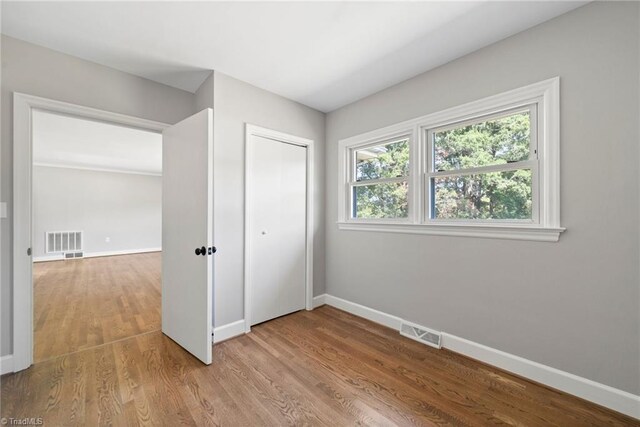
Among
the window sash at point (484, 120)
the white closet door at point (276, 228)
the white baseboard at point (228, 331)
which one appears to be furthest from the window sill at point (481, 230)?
the white baseboard at point (228, 331)

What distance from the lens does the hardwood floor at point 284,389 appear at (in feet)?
4.76

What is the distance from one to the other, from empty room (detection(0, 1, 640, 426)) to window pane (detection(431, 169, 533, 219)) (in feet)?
0.04

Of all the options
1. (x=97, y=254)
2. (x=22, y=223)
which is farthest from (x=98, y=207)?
(x=22, y=223)

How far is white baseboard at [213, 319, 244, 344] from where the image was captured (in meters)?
2.30

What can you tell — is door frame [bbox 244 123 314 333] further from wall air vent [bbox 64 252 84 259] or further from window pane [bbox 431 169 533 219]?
wall air vent [bbox 64 252 84 259]

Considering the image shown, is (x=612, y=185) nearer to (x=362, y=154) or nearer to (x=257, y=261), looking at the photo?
(x=362, y=154)

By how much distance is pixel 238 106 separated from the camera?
248 centimetres

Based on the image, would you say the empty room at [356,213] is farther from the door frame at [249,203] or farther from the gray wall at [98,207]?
the gray wall at [98,207]

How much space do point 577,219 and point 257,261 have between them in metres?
2.58

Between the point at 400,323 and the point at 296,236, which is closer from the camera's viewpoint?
the point at 400,323

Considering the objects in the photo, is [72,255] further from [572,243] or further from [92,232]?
[572,243]

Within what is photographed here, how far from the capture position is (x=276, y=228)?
284 cm

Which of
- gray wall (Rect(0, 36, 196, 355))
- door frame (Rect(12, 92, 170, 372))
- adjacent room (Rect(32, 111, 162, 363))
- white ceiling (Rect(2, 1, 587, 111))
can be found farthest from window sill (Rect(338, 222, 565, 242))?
door frame (Rect(12, 92, 170, 372))

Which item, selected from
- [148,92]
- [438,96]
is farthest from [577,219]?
[148,92]
